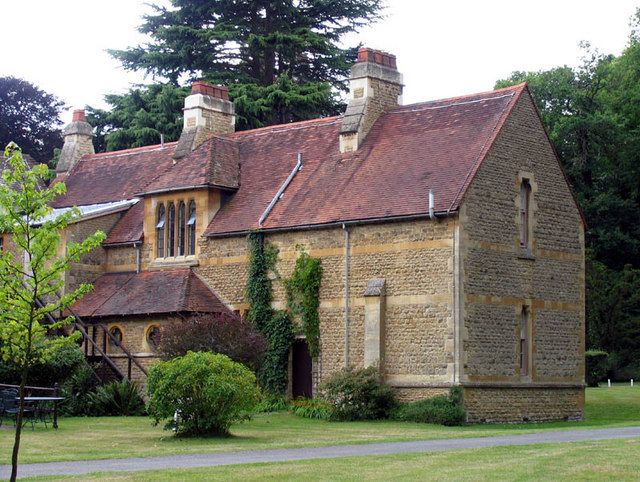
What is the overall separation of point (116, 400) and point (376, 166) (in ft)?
34.7

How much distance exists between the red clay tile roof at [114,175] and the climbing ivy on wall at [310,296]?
34.0ft

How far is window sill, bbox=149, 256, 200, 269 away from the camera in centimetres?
3747

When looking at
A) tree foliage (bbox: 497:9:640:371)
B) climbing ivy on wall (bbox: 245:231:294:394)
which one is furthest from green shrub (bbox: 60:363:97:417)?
tree foliage (bbox: 497:9:640:371)

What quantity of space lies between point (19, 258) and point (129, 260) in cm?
444

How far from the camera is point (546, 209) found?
33688mm

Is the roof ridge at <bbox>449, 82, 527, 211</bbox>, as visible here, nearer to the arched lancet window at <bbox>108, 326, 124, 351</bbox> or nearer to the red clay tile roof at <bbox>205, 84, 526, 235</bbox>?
the red clay tile roof at <bbox>205, 84, 526, 235</bbox>

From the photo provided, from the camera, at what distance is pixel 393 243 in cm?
3183

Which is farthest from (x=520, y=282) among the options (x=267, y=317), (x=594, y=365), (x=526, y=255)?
(x=594, y=365)

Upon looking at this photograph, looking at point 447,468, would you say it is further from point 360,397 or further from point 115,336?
point 115,336

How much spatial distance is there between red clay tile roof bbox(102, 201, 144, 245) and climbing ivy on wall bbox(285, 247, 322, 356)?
7731 millimetres

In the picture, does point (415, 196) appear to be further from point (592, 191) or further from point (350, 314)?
point (592, 191)

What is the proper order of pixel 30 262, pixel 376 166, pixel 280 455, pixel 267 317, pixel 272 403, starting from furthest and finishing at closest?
pixel 267 317 < pixel 376 166 < pixel 272 403 < pixel 280 455 < pixel 30 262

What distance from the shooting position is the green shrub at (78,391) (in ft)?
106

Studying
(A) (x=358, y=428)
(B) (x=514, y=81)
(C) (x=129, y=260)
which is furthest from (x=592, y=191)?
(A) (x=358, y=428)
